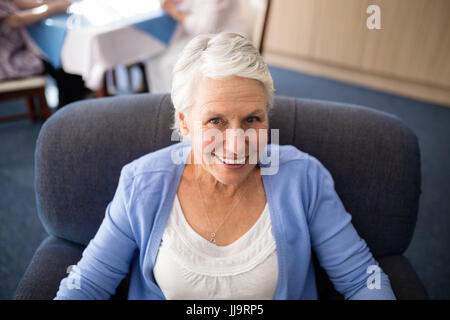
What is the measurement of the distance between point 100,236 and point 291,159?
22.1 inches

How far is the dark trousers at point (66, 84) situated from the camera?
8.71ft

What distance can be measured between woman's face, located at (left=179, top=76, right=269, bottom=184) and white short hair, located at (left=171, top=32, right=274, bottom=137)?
16 mm

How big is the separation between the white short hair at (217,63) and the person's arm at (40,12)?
1.63 meters

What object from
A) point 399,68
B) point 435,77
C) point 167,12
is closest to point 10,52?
point 167,12

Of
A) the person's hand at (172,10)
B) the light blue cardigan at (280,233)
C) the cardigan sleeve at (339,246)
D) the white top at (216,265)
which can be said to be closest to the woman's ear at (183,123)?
the light blue cardigan at (280,233)

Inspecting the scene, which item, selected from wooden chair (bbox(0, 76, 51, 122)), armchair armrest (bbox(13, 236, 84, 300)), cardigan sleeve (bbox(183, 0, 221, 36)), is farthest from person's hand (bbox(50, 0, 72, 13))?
armchair armrest (bbox(13, 236, 84, 300))

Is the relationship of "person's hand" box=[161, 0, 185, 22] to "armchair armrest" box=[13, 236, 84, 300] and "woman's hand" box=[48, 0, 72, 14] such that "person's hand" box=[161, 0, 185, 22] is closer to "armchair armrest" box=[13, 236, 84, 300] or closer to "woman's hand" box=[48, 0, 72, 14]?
"woman's hand" box=[48, 0, 72, 14]

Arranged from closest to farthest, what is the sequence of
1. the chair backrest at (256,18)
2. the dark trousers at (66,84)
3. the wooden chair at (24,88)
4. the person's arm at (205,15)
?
the person's arm at (205,15) < the chair backrest at (256,18) < the wooden chair at (24,88) < the dark trousers at (66,84)

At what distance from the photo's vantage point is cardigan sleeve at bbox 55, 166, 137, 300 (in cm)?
95

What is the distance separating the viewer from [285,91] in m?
3.68

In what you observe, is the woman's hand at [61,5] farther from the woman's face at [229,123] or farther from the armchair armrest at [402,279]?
the armchair armrest at [402,279]

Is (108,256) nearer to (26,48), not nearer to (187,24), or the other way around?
(187,24)
